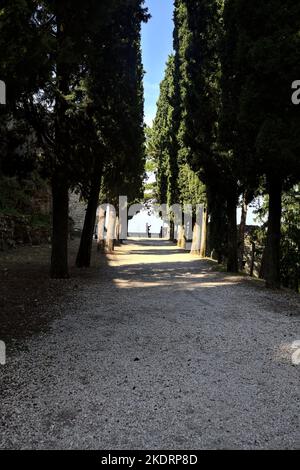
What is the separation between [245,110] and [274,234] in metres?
3.48

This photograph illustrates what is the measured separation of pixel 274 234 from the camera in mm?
11352

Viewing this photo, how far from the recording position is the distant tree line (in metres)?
9.12

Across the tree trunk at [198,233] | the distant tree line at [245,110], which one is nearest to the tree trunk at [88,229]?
the distant tree line at [245,110]

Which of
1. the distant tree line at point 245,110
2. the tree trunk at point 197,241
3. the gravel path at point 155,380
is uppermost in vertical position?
the distant tree line at point 245,110

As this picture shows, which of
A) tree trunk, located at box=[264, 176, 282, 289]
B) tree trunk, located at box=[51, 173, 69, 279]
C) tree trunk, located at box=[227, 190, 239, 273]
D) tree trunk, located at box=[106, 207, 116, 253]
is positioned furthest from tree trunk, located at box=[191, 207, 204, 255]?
tree trunk, located at box=[51, 173, 69, 279]

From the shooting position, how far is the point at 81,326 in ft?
23.4

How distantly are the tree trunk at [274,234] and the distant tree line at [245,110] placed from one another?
0.03 meters

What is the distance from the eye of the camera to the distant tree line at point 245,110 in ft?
29.9

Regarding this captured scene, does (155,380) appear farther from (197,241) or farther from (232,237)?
(197,241)

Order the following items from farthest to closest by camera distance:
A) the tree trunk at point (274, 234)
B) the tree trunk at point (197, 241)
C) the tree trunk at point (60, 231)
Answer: the tree trunk at point (197, 241), the tree trunk at point (60, 231), the tree trunk at point (274, 234)

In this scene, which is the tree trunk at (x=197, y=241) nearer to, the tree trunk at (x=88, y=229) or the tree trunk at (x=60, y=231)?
the tree trunk at (x=88, y=229)

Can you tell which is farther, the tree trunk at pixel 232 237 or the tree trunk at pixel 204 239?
the tree trunk at pixel 204 239

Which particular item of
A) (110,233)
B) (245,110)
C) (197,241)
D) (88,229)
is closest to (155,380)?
(245,110)
